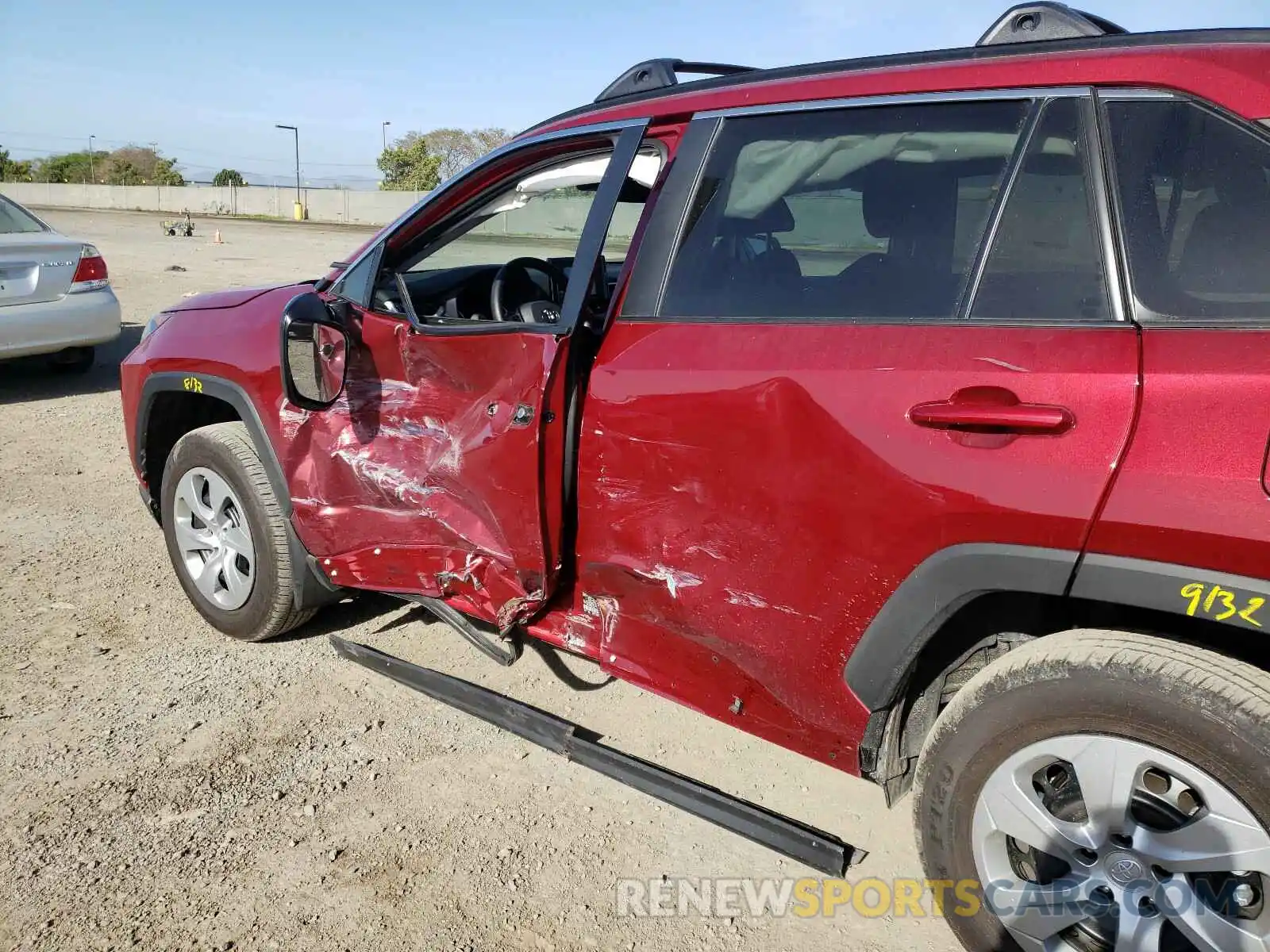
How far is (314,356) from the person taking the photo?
3.08 meters

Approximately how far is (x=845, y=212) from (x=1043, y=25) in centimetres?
60

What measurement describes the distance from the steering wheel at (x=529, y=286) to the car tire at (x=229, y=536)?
3.48 ft

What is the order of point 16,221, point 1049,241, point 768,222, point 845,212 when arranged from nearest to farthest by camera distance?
point 1049,241 < point 845,212 < point 768,222 < point 16,221

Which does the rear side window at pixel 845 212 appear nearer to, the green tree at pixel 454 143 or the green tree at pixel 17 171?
the green tree at pixel 454 143

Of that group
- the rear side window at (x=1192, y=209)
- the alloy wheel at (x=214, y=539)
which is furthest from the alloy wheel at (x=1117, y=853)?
the alloy wheel at (x=214, y=539)

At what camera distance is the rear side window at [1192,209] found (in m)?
1.79

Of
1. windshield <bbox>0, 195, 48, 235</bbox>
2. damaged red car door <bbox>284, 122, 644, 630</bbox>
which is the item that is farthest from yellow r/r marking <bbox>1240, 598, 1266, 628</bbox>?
windshield <bbox>0, 195, 48, 235</bbox>

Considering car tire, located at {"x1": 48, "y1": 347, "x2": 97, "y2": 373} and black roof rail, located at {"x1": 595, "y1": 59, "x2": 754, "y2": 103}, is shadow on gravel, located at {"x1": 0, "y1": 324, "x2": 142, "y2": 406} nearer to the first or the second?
car tire, located at {"x1": 48, "y1": 347, "x2": 97, "y2": 373}

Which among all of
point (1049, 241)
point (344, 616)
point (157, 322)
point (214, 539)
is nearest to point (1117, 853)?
point (1049, 241)

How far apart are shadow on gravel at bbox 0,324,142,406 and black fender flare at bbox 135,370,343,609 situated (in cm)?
474

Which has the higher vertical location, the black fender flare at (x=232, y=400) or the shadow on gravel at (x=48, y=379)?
the black fender flare at (x=232, y=400)

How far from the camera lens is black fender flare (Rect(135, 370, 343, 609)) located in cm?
336

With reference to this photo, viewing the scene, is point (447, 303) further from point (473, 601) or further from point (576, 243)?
point (473, 601)

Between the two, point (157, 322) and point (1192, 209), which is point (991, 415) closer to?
point (1192, 209)
